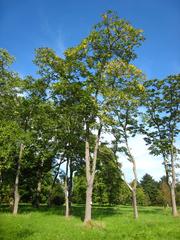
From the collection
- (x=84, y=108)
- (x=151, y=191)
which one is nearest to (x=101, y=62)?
(x=84, y=108)

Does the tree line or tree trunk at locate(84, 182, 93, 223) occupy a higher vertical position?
the tree line

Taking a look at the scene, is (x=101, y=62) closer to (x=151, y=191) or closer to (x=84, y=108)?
(x=84, y=108)

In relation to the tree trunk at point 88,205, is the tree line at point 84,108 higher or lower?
higher

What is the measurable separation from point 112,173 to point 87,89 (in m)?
23.7

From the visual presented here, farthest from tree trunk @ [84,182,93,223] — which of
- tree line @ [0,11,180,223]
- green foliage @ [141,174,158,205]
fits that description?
green foliage @ [141,174,158,205]

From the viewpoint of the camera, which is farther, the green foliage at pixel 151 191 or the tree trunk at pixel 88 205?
the green foliage at pixel 151 191

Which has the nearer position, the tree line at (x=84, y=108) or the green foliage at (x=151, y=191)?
the tree line at (x=84, y=108)

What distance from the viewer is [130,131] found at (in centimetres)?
3622

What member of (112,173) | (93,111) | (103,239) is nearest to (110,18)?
(93,111)

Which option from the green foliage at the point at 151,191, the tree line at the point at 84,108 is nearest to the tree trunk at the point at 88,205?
the tree line at the point at 84,108

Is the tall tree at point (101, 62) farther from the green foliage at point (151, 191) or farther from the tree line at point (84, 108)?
the green foliage at point (151, 191)

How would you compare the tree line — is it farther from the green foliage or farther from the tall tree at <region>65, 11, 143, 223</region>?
the green foliage

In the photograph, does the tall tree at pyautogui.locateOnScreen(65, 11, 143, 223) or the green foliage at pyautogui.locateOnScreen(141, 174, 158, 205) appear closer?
the tall tree at pyautogui.locateOnScreen(65, 11, 143, 223)

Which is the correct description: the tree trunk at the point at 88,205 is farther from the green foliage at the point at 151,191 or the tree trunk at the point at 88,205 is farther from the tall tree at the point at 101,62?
the green foliage at the point at 151,191
